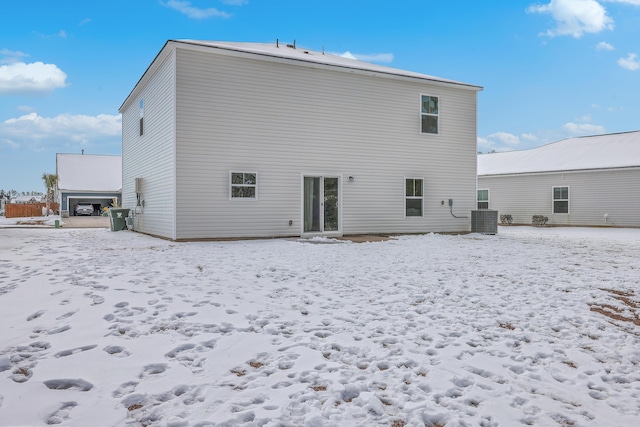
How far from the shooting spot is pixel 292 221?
12.9m

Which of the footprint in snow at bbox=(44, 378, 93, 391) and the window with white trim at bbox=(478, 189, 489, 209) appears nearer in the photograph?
the footprint in snow at bbox=(44, 378, 93, 391)

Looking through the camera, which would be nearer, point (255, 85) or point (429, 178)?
point (255, 85)

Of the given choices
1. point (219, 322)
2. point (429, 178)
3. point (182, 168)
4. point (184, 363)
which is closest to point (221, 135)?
point (182, 168)

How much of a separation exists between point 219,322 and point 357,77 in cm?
1146

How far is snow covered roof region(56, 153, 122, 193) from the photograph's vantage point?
3497 centimetres

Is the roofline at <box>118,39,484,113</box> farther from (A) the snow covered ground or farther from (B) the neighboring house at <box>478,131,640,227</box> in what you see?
(B) the neighboring house at <box>478,131,640,227</box>

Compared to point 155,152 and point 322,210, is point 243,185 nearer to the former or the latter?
point 322,210

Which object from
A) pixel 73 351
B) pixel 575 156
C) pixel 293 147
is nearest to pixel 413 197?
pixel 293 147

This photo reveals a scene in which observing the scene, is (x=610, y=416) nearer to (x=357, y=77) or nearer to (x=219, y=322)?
(x=219, y=322)

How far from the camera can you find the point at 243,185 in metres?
12.2

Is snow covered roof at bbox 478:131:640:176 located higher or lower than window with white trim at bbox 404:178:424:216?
higher

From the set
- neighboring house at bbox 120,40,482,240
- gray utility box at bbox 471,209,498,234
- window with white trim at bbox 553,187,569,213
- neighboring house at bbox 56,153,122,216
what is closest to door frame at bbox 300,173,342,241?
neighboring house at bbox 120,40,482,240

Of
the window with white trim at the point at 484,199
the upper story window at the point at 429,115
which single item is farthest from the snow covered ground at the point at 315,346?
the window with white trim at the point at 484,199

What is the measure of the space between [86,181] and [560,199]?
119 ft
